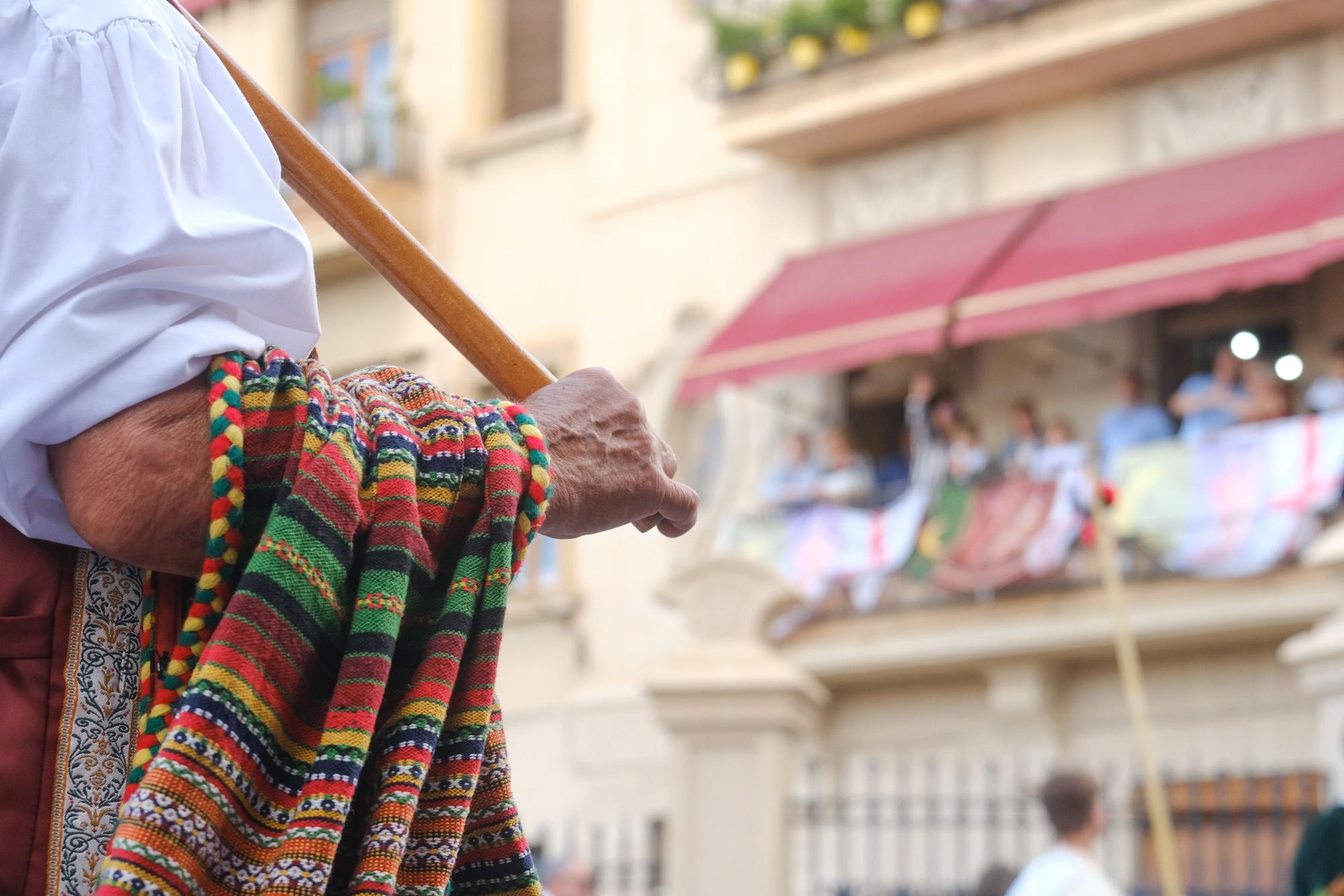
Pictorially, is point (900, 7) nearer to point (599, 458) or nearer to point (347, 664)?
point (599, 458)

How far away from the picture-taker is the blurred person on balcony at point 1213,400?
13422 millimetres

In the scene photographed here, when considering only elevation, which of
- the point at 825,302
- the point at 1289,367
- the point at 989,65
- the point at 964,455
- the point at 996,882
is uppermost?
the point at 989,65

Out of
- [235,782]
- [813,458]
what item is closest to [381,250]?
[235,782]

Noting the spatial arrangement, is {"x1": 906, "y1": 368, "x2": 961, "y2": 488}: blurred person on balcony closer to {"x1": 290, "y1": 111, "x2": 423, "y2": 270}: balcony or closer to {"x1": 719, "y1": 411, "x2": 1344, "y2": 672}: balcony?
{"x1": 719, "y1": 411, "x2": 1344, "y2": 672}: balcony

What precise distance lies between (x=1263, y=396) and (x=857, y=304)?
2.96 meters

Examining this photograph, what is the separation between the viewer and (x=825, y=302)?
15156 millimetres

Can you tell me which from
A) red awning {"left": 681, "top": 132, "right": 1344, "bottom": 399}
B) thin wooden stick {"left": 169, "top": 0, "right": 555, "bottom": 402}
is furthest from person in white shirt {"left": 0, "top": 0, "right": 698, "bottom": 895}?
red awning {"left": 681, "top": 132, "right": 1344, "bottom": 399}

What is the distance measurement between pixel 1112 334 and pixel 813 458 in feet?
7.88

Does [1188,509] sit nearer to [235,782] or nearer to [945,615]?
[945,615]

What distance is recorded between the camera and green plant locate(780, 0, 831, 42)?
50.9ft

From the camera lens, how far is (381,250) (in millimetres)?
1727

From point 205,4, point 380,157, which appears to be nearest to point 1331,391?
point 380,157

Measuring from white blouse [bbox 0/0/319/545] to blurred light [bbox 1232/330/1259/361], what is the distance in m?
13.0

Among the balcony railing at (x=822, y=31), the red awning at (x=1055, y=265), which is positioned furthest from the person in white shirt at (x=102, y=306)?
the balcony railing at (x=822, y=31)
